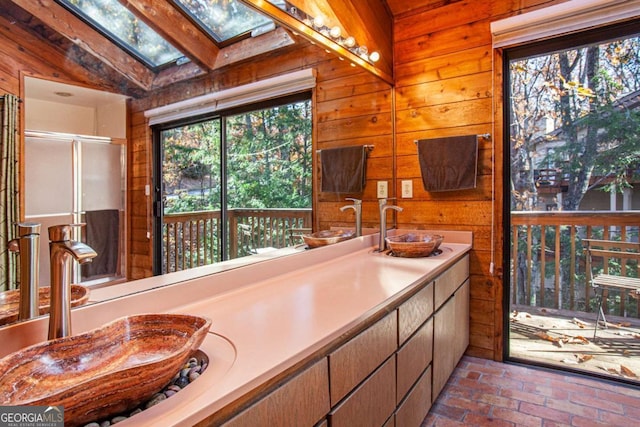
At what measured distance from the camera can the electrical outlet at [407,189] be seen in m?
2.79

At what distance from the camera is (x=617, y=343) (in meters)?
2.46

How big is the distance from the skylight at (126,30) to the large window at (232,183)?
230 mm

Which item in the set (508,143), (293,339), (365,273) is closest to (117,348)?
(293,339)

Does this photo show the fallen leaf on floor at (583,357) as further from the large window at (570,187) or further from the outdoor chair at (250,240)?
the outdoor chair at (250,240)

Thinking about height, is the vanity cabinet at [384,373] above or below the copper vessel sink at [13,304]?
below

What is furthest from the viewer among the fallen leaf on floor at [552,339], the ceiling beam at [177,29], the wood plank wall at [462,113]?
the fallen leaf on floor at [552,339]

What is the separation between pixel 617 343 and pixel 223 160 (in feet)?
9.11

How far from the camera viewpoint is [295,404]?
2.96ft

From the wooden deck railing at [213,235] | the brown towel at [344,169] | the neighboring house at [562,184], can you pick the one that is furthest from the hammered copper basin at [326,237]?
the neighboring house at [562,184]

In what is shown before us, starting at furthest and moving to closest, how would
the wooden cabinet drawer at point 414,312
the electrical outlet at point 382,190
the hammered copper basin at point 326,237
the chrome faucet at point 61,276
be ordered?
the electrical outlet at point 382,190, the hammered copper basin at point 326,237, the wooden cabinet drawer at point 414,312, the chrome faucet at point 61,276

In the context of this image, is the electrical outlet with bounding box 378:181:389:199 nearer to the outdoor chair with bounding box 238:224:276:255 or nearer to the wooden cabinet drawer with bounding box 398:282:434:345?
the wooden cabinet drawer with bounding box 398:282:434:345

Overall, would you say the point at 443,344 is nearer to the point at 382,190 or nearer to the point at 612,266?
the point at 382,190

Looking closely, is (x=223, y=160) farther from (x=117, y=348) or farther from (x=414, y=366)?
(x=414, y=366)

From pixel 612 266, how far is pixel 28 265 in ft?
9.96
